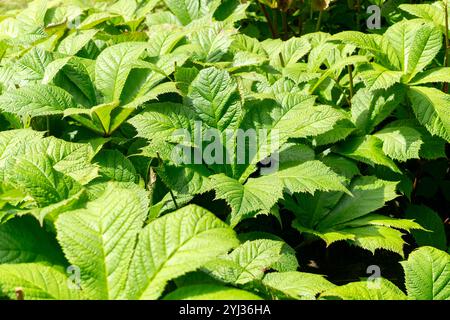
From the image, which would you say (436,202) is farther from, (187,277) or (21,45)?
(21,45)

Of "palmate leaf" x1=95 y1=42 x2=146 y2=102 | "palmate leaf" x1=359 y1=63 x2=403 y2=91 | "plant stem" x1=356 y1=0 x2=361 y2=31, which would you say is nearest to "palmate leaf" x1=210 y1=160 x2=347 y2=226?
"palmate leaf" x1=359 y1=63 x2=403 y2=91

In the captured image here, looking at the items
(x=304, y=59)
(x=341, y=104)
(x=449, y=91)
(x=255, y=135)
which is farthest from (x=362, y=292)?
(x=304, y=59)

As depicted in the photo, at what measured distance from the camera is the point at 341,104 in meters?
2.16

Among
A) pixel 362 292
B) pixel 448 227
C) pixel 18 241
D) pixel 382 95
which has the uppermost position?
pixel 382 95

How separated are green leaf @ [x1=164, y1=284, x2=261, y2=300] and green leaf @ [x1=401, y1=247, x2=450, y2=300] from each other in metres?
0.43

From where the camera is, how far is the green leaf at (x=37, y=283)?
117 centimetres

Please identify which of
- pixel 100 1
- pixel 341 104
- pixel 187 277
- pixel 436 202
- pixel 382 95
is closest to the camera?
pixel 187 277

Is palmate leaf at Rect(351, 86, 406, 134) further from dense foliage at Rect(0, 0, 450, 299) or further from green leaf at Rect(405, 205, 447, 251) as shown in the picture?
green leaf at Rect(405, 205, 447, 251)

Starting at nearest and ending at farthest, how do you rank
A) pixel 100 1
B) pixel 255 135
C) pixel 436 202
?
pixel 255 135 → pixel 436 202 → pixel 100 1

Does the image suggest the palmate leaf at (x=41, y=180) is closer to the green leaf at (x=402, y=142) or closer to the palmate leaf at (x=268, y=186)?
the palmate leaf at (x=268, y=186)

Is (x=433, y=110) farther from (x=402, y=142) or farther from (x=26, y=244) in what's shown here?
(x=26, y=244)

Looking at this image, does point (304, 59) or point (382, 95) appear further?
point (304, 59)

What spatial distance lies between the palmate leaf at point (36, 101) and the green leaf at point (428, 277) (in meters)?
1.08
